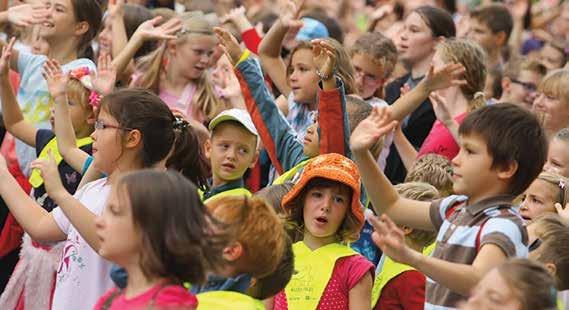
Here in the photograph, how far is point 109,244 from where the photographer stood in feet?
13.4

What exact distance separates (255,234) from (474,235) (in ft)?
2.62

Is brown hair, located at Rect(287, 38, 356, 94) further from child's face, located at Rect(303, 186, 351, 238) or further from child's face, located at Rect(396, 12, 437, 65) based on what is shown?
child's face, located at Rect(396, 12, 437, 65)

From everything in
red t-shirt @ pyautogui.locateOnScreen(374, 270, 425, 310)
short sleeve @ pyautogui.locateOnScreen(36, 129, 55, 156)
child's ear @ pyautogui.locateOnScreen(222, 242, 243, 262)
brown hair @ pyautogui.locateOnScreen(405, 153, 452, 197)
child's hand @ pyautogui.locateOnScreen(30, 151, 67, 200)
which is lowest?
red t-shirt @ pyautogui.locateOnScreen(374, 270, 425, 310)

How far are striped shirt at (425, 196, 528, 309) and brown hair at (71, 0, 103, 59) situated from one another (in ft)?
12.0

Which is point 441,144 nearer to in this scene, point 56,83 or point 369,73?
point 369,73

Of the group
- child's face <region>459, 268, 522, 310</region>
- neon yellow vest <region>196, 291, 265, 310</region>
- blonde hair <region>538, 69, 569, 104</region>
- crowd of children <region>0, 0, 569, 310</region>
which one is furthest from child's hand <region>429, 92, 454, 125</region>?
child's face <region>459, 268, 522, 310</region>

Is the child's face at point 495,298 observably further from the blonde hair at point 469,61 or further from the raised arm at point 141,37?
the raised arm at point 141,37

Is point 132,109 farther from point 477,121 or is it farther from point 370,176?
point 477,121

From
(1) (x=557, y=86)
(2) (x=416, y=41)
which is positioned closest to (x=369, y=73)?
(2) (x=416, y=41)

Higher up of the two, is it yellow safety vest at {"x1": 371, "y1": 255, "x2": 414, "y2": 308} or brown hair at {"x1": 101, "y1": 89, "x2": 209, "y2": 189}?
brown hair at {"x1": 101, "y1": 89, "x2": 209, "y2": 189}

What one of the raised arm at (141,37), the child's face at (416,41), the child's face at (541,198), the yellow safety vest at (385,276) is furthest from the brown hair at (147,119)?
the child's face at (416,41)

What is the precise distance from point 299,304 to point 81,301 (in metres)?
0.92

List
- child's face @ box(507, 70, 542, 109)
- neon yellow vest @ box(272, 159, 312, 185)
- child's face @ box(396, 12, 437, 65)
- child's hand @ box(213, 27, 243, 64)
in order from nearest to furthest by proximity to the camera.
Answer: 1. neon yellow vest @ box(272, 159, 312, 185)
2. child's hand @ box(213, 27, 243, 64)
3. child's face @ box(396, 12, 437, 65)
4. child's face @ box(507, 70, 542, 109)

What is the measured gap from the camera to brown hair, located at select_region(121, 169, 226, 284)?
4.01 metres
